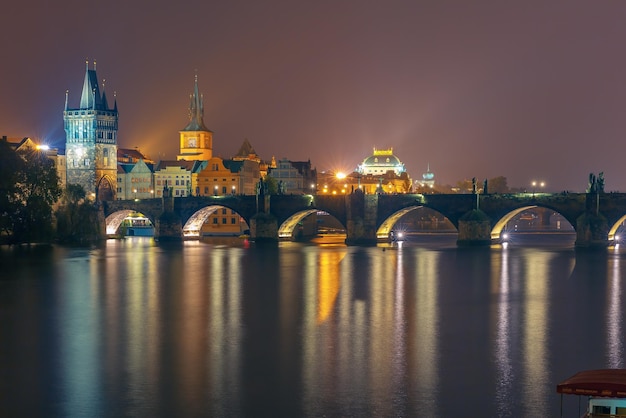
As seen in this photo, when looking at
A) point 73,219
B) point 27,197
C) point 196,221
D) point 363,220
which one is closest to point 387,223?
point 363,220

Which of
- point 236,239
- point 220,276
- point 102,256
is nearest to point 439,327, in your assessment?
point 220,276

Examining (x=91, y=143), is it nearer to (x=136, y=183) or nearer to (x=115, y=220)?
(x=136, y=183)

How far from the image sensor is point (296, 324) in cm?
5466

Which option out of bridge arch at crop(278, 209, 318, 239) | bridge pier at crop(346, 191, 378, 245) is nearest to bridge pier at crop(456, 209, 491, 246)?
bridge pier at crop(346, 191, 378, 245)

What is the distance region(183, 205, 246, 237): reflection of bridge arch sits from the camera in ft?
444

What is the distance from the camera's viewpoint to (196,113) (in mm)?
192750

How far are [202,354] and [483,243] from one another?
75.3 meters

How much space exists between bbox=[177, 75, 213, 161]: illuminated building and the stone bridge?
48.1 metres

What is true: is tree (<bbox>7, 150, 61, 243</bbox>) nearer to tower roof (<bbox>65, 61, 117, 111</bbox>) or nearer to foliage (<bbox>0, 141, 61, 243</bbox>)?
foliage (<bbox>0, 141, 61, 243</bbox>)

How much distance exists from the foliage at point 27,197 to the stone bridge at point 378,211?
2717 cm

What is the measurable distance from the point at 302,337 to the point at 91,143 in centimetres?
12019

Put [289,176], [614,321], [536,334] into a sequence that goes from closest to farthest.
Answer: [536,334] → [614,321] → [289,176]

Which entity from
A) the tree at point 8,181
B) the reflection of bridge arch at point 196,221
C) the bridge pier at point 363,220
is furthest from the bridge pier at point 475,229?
the tree at point 8,181

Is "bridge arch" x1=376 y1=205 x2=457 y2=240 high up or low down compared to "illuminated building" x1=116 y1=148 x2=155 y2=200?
down
